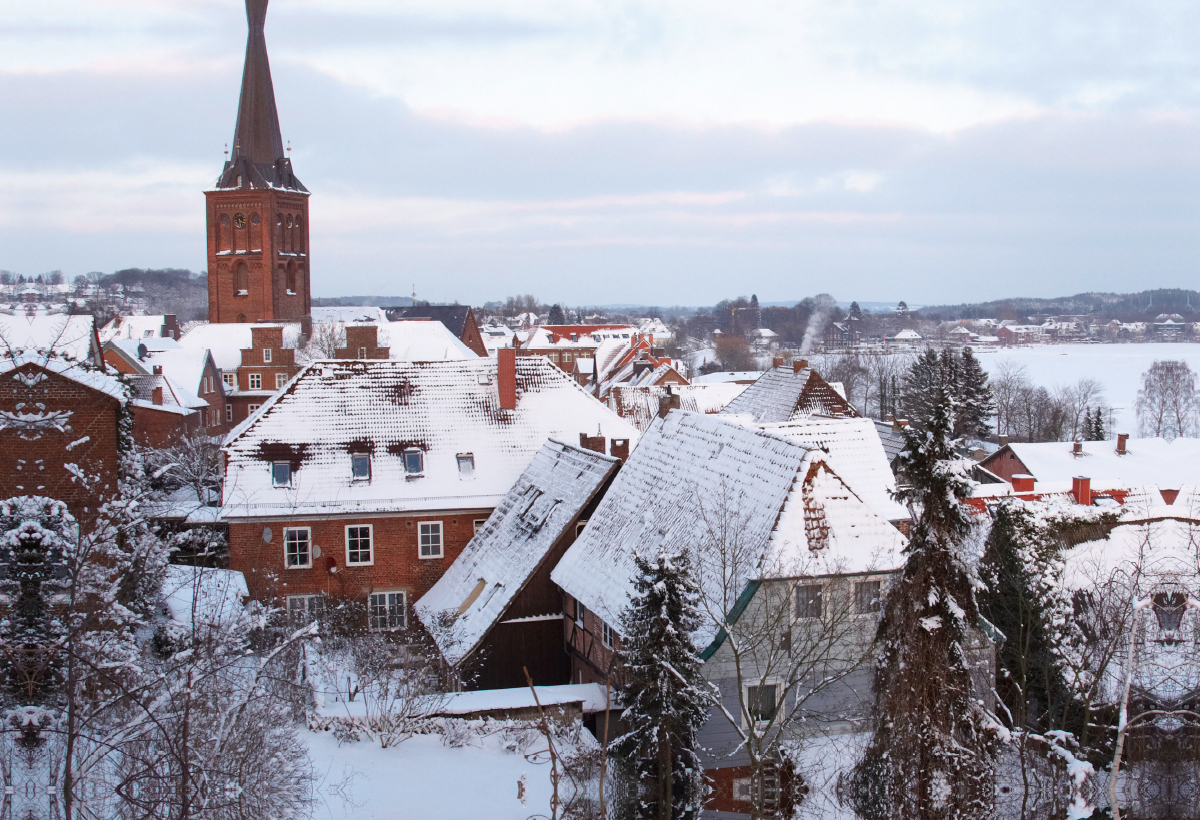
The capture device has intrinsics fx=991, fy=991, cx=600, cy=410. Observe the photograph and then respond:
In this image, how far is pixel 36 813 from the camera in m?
11.6

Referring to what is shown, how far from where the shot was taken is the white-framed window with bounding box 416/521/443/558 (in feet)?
92.6

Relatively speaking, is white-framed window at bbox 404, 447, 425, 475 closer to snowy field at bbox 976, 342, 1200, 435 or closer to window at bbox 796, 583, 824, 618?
window at bbox 796, 583, 824, 618

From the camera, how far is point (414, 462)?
28.8 metres

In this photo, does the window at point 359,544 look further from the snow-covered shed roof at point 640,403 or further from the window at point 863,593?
the snow-covered shed roof at point 640,403

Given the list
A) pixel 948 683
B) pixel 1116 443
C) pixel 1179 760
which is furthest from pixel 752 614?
pixel 1116 443

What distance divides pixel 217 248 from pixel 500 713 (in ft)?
226

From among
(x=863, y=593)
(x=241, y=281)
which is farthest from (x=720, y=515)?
(x=241, y=281)

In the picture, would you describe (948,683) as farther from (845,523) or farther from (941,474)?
(845,523)

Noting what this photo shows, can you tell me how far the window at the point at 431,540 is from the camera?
1113 inches

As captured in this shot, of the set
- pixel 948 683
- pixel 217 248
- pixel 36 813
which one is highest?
pixel 217 248

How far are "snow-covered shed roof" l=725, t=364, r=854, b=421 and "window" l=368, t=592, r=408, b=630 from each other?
1461 cm

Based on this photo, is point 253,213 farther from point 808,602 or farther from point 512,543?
point 808,602

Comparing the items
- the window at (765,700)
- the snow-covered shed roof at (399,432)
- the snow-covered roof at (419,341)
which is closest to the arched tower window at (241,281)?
the snow-covered roof at (419,341)

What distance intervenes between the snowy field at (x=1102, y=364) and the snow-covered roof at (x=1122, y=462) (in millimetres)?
36001
